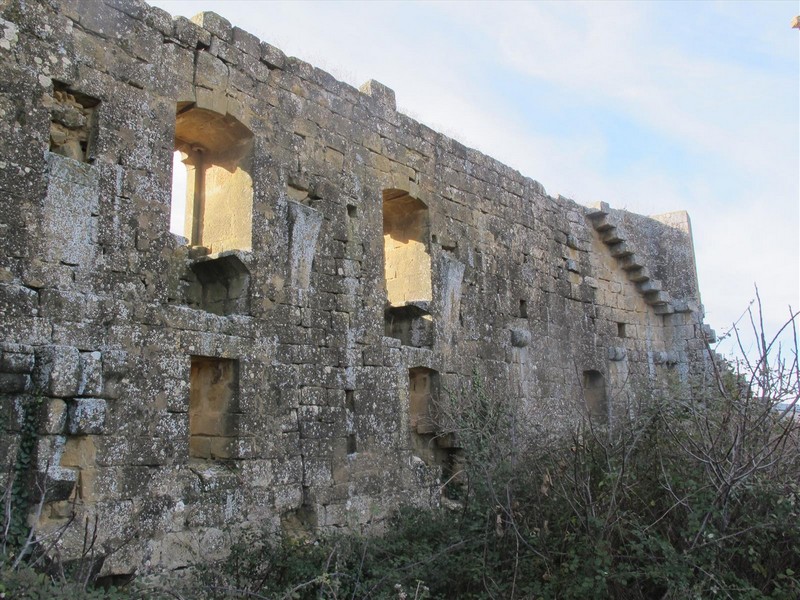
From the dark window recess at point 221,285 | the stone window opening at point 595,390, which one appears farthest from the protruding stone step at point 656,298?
the dark window recess at point 221,285

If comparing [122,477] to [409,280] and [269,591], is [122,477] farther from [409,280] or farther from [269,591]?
[409,280]

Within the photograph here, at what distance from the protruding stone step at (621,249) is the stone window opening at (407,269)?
14.6 feet

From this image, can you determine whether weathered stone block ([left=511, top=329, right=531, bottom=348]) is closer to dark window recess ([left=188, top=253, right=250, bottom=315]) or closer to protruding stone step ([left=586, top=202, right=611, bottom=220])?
protruding stone step ([left=586, top=202, right=611, bottom=220])

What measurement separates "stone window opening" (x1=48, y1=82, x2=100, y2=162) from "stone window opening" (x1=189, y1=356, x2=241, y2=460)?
5.89ft

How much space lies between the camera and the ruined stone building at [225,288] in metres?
5.16

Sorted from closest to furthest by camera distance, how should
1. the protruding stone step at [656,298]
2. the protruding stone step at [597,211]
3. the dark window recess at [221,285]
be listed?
the dark window recess at [221,285] < the protruding stone step at [597,211] < the protruding stone step at [656,298]

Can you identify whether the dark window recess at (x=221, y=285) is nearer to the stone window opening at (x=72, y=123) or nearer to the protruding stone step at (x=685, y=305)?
the stone window opening at (x=72, y=123)

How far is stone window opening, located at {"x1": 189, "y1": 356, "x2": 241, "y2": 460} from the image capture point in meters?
6.19

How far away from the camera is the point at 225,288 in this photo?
6.59 meters

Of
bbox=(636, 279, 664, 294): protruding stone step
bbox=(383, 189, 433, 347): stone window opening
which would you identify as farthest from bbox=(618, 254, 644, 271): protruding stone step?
bbox=(383, 189, 433, 347): stone window opening

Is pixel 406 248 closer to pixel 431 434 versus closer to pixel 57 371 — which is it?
pixel 431 434

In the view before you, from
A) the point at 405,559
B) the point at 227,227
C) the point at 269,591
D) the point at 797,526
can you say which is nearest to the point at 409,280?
the point at 227,227

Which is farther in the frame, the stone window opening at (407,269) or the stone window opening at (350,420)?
the stone window opening at (407,269)

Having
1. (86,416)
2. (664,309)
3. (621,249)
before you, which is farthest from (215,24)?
(664,309)
